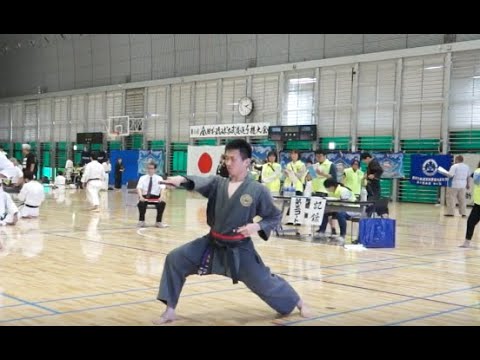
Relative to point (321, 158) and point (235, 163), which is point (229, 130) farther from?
point (235, 163)

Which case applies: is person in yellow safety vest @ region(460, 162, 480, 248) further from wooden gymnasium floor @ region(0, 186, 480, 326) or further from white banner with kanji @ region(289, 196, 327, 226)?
white banner with kanji @ region(289, 196, 327, 226)

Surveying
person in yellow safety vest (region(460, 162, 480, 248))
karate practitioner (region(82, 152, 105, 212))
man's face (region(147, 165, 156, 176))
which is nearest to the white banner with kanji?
person in yellow safety vest (region(460, 162, 480, 248))

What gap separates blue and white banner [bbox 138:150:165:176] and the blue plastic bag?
23.0 metres


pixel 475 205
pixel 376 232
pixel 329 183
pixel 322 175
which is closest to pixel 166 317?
pixel 376 232

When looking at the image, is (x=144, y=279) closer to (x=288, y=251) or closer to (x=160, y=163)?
(x=288, y=251)

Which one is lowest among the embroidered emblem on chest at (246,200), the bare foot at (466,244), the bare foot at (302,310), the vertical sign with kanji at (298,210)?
the bare foot at (466,244)

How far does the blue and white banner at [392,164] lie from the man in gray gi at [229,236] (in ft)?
65.1

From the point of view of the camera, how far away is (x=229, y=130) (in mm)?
30109

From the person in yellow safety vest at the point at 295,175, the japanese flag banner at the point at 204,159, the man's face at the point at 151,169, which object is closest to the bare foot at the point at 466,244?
the person in yellow safety vest at the point at 295,175

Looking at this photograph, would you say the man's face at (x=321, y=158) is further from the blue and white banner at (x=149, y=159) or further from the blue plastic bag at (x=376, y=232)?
the blue and white banner at (x=149, y=159)

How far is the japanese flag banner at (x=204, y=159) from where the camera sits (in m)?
30.0

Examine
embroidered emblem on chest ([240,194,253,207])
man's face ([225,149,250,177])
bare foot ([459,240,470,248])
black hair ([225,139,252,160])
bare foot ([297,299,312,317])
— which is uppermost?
black hair ([225,139,252,160])

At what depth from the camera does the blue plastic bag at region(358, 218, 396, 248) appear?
1116cm

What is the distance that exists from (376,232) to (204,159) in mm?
19963
